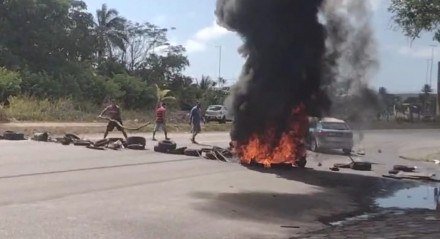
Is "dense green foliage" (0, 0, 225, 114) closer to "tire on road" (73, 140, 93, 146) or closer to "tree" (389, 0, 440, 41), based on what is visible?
"tire on road" (73, 140, 93, 146)

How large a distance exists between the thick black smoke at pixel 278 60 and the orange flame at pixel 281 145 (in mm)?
189

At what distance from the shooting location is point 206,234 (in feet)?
26.2

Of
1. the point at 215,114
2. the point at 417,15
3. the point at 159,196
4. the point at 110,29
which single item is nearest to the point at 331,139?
the point at 417,15

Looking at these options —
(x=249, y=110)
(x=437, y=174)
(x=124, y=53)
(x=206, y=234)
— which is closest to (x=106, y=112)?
(x=249, y=110)

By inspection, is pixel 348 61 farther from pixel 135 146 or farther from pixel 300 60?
pixel 135 146

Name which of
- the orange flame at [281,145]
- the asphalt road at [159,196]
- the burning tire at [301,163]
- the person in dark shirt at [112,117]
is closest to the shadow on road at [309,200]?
the asphalt road at [159,196]

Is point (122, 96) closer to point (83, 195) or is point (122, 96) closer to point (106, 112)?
point (106, 112)

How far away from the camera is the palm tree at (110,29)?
61969 millimetres

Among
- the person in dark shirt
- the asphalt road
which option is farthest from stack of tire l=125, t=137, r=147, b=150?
the person in dark shirt

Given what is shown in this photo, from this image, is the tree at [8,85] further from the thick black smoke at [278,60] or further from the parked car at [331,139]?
the thick black smoke at [278,60]

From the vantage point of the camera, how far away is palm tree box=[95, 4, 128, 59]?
6197cm

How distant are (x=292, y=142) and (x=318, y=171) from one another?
→ 1063 millimetres

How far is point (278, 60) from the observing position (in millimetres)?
15758

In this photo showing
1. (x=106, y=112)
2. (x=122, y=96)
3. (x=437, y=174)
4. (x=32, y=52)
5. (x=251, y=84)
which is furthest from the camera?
(x=122, y=96)
